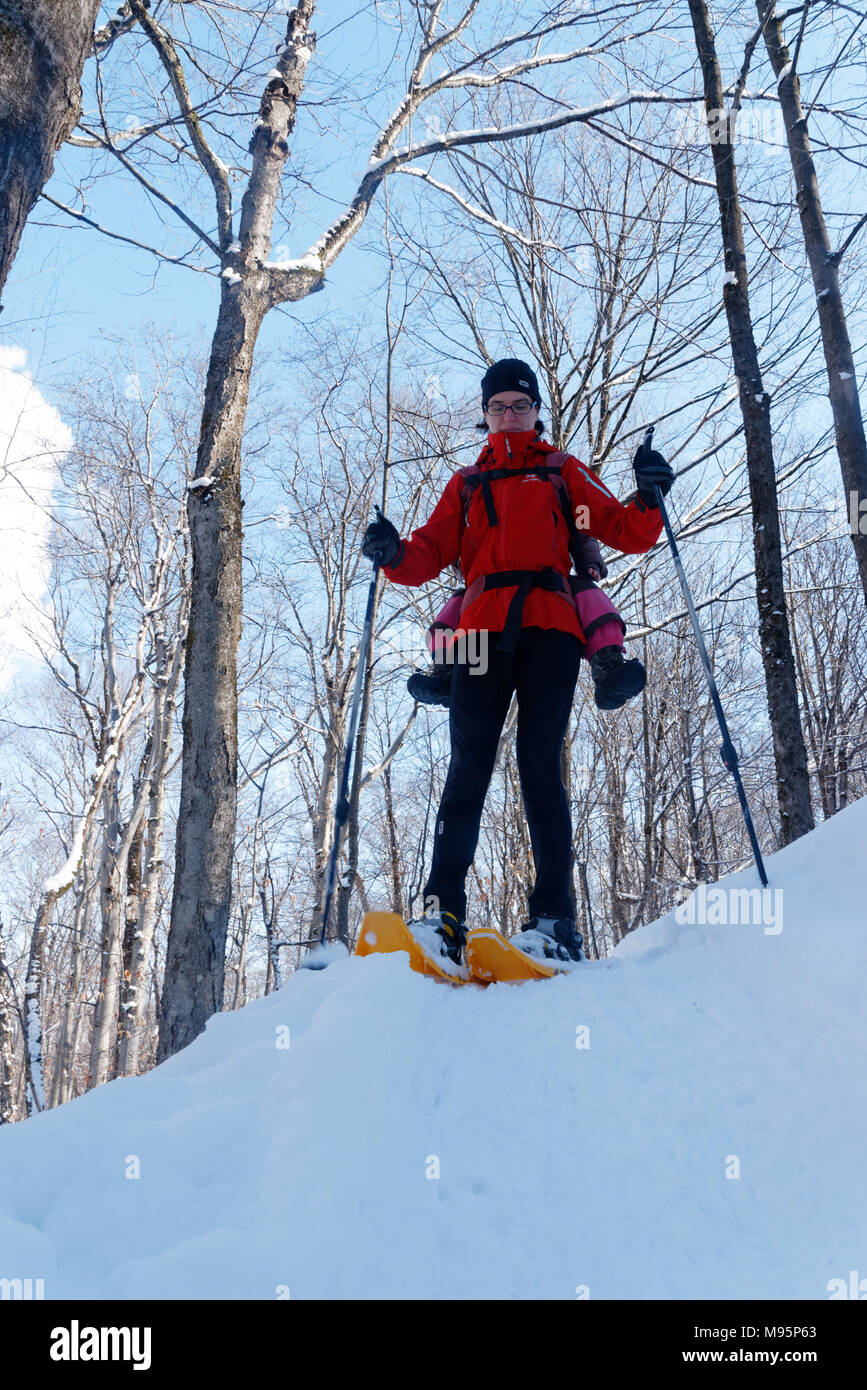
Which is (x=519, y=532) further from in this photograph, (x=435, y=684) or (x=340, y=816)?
(x=340, y=816)

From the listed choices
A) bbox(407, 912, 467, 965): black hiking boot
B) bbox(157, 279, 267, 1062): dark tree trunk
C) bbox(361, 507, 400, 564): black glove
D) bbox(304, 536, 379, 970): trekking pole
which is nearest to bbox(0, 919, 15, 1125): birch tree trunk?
bbox(157, 279, 267, 1062): dark tree trunk

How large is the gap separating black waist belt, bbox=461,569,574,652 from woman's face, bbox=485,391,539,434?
2.26 ft

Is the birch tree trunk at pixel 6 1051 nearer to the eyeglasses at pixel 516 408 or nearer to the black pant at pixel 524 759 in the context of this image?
the black pant at pixel 524 759

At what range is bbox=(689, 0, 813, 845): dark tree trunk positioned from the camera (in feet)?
14.8

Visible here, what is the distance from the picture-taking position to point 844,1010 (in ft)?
6.25

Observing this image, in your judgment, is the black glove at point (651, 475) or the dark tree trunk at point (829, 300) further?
the dark tree trunk at point (829, 300)

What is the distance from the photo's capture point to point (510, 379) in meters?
3.17

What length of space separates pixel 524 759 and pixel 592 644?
1.62 feet

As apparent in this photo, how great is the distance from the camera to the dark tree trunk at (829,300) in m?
4.95

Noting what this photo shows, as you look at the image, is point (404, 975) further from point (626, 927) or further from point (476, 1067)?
point (626, 927)

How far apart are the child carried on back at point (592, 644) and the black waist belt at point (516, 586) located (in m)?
0.09

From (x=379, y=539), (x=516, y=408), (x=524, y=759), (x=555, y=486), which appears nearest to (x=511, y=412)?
(x=516, y=408)

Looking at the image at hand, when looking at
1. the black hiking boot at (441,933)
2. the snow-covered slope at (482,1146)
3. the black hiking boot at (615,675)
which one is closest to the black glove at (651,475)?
the black hiking boot at (615,675)
